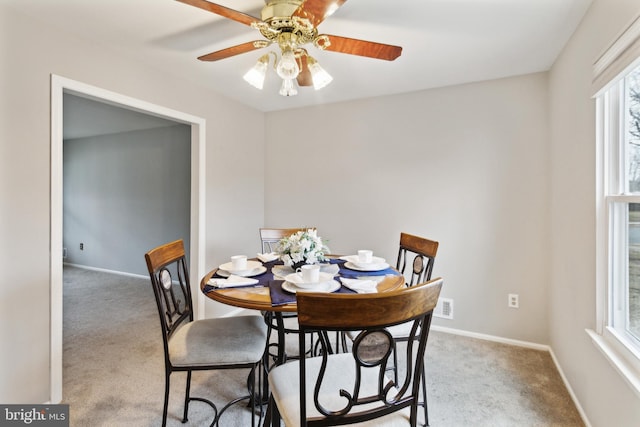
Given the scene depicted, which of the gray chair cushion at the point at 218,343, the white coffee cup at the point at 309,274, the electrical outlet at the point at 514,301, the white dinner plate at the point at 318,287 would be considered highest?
the white coffee cup at the point at 309,274

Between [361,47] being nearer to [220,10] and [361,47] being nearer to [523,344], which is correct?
[220,10]

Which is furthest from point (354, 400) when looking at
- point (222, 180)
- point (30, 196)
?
point (222, 180)

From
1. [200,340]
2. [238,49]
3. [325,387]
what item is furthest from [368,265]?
[238,49]

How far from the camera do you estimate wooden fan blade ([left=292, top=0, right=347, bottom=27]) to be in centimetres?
128

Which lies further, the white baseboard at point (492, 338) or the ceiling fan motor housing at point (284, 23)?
the white baseboard at point (492, 338)

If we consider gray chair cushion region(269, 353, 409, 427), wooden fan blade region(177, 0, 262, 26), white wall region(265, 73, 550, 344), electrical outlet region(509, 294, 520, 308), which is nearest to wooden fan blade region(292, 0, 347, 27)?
wooden fan blade region(177, 0, 262, 26)

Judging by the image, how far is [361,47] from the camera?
5.38 ft

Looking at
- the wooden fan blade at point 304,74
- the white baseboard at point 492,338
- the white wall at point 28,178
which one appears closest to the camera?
the white wall at point 28,178

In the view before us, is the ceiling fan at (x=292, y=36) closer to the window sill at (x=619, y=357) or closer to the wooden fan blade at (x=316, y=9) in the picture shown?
the wooden fan blade at (x=316, y=9)

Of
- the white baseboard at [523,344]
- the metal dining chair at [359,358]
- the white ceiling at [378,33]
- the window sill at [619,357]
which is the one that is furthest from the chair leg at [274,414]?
the white ceiling at [378,33]

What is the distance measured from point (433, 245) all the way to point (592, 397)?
1.12 metres

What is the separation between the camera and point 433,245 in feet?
6.38

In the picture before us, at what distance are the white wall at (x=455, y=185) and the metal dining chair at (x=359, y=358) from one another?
203 cm

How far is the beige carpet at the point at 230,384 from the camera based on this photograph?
1.79 m
